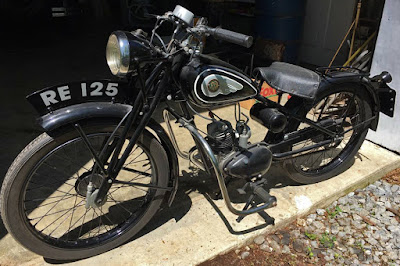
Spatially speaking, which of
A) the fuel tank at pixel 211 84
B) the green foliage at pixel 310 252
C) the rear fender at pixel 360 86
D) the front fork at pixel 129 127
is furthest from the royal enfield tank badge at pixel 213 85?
the green foliage at pixel 310 252

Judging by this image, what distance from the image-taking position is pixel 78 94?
1954 millimetres

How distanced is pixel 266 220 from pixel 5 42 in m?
6.87

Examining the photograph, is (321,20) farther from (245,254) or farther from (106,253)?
(106,253)

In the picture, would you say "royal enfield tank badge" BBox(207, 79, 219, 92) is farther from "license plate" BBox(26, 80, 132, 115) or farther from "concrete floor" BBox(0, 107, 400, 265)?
"concrete floor" BBox(0, 107, 400, 265)

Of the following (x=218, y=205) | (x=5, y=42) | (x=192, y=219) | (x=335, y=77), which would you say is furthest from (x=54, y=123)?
(x=5, y=42)

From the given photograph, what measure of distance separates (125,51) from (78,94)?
0.39 m

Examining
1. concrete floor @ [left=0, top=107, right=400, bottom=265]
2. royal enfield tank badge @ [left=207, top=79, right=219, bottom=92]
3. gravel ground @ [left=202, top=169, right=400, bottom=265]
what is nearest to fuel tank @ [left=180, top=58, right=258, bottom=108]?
royal enfield tank badge @ [left=207, top=79, right=219, bottom=92]

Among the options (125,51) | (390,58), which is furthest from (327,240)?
(125,51)

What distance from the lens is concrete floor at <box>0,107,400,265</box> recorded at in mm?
2236

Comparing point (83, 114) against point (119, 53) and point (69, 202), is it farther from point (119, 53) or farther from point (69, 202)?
point (69, 202)

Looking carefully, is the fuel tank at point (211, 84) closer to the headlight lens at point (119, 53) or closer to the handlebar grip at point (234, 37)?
A: the handlebar grip at point (234, 37)

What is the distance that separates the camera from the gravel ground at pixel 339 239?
2377mm

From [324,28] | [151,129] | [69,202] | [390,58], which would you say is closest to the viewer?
[151,129]

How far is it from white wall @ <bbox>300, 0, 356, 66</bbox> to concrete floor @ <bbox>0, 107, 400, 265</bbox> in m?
2.61
